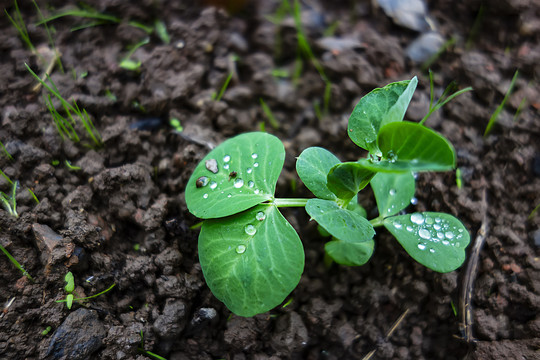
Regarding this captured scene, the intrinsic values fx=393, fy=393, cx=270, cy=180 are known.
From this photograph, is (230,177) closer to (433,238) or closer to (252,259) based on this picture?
(252,259)

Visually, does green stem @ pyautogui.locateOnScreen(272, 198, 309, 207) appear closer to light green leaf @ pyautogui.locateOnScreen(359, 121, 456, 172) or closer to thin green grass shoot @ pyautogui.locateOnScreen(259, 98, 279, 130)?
light green leaf @ pyautogui.locateOnScreen(359, 121, 456, 172)

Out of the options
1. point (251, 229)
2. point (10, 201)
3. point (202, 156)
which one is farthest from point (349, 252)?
point (10, 201)

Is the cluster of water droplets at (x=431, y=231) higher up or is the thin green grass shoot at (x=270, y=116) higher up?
the thin green grass shoot at (x=270, y=116)

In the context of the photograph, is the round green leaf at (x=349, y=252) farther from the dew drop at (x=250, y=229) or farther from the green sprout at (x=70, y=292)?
the green sprout at (x=70, y=292)

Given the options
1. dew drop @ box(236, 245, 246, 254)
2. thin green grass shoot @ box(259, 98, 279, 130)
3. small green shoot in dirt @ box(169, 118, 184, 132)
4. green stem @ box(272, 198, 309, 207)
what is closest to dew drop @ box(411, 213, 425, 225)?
green stem @ box(272, 198, 309, 207)

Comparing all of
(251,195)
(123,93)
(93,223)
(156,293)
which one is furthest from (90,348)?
(123,93)

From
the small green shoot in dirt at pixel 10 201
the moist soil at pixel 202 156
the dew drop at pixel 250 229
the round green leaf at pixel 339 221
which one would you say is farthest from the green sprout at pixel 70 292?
the round green leaf at pixel 339 221

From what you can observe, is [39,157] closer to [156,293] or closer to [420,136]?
[156,293]
